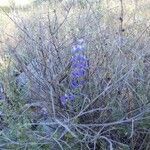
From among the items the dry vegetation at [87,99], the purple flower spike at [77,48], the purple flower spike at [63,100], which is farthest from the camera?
the purple flower spike at [77,48]

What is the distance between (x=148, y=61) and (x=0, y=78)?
3.54ft

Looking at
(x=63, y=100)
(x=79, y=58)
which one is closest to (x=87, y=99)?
(x=63, y=100)

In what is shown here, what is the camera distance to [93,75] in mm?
2451

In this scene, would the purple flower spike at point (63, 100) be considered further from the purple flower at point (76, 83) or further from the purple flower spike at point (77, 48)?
the purple flower spike at point (77, 48)

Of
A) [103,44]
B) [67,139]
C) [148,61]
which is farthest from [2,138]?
[148,61]

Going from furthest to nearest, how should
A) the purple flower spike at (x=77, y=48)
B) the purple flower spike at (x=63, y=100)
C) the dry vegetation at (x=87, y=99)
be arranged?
the purple flower spike at (x=77, y=48), the purple flower spike at (x=63, y=100), the dry vegetation at (x=87, y=99)

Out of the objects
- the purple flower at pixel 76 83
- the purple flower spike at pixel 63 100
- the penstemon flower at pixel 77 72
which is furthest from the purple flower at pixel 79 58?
the purple flower spike at pixel 63 100

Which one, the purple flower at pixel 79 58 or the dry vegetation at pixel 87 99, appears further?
the purple flower at pixel 79 58

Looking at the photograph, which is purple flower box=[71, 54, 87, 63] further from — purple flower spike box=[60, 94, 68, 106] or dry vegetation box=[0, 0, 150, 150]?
purple flower spike box=[60, 94, 68, 106]

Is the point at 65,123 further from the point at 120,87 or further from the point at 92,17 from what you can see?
the point at 92,17

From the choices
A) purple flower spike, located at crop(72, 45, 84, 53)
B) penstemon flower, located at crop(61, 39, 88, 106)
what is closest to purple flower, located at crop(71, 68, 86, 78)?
penstemon flower, located at crop(61, 39, 88, 106)

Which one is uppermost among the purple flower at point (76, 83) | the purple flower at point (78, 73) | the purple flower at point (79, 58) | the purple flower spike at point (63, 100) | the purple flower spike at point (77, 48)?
the purple flower spike at point (77, 48)

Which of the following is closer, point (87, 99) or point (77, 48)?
point (87, 99)

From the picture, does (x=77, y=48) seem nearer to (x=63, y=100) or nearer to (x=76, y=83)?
(x=76, y=83)
